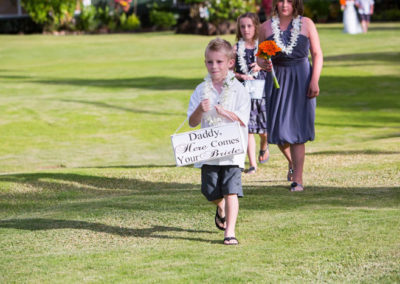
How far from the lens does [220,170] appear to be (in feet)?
18.2

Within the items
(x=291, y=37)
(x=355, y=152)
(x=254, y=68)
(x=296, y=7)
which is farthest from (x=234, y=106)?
(x=355, y=152)

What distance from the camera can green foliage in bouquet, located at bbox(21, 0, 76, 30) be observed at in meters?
42.5

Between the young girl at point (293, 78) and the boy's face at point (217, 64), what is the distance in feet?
5.72

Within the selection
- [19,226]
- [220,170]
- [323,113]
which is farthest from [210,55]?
[323,113]

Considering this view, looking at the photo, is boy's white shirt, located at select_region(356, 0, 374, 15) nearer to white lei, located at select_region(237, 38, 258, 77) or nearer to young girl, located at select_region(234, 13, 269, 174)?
young girl, located at select_region(234, 13, 269, 174)

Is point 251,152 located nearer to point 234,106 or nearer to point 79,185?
point 79,185

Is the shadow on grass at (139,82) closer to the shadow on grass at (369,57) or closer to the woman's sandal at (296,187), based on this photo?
the shadow on grass at (369,57)

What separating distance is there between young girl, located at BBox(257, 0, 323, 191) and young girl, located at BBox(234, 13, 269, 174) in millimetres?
1344

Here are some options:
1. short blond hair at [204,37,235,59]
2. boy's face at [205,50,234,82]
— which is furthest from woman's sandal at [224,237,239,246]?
short blond hair at [204,37,235,59]

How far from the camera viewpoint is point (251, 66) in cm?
902

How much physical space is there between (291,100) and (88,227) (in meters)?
2.45

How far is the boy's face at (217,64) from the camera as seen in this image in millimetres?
5379

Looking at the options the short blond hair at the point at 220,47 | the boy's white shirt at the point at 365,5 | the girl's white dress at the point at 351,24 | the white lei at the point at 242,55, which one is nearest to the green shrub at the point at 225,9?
the girl's white dress at the point at 351,24

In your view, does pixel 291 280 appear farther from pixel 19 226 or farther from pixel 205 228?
pixel 19 226
